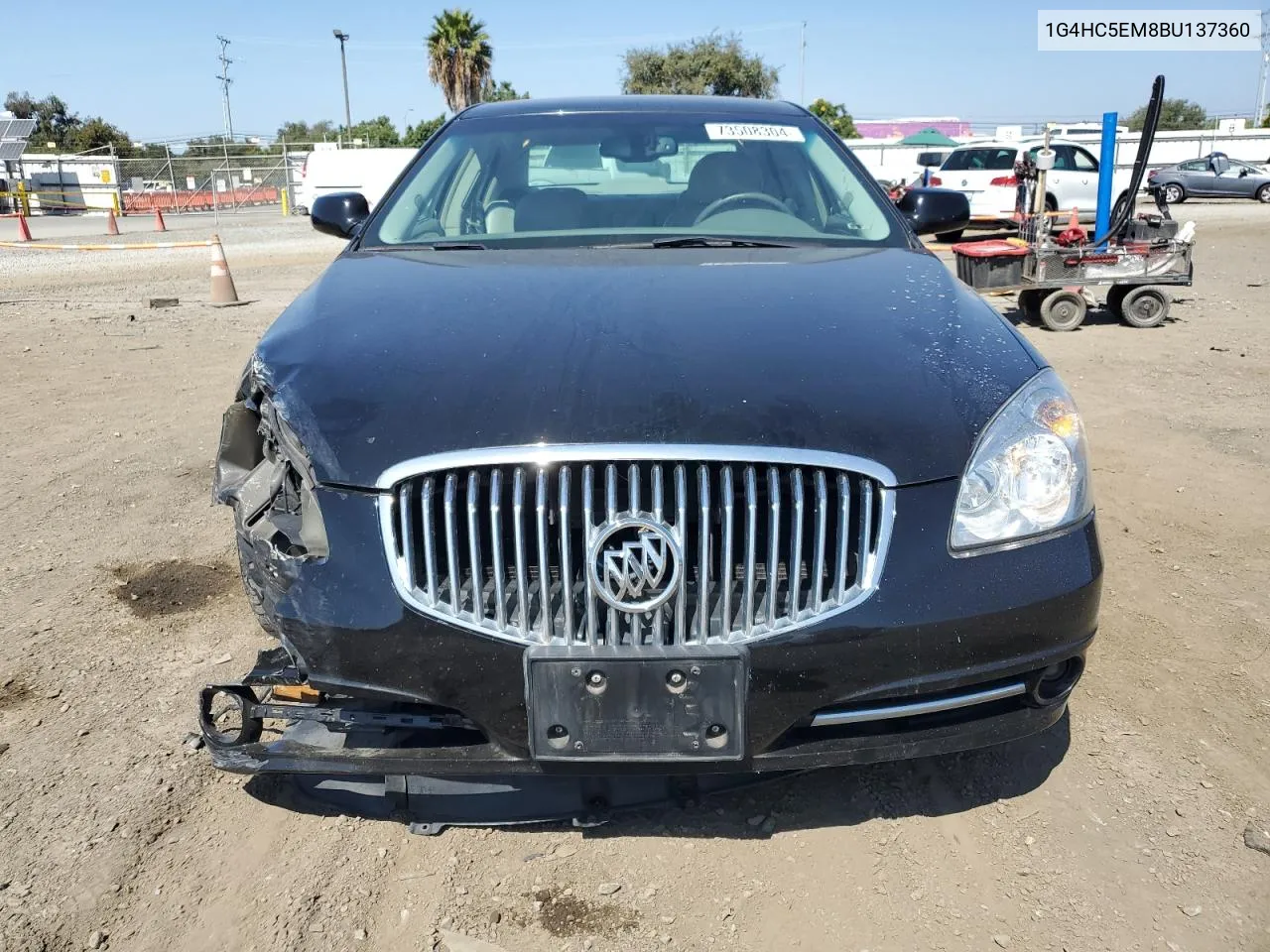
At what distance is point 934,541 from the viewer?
190cm

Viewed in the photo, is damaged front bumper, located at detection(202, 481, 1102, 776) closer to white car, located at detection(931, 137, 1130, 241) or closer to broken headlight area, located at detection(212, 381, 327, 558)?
broken headlight area, located at detection(212, 381, 327, 558)

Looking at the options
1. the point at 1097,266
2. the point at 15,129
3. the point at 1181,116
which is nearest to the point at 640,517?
the point at 1097,266

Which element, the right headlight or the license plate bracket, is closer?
the license plate bracket

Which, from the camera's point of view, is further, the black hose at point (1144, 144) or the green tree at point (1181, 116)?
the green tree at point (1181, 116)

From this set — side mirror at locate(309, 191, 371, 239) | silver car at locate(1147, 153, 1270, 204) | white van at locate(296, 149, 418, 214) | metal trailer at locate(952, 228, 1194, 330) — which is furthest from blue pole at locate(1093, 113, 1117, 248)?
silver car at locate(1147, 153, 1270, 204)

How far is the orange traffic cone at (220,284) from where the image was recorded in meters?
10.9

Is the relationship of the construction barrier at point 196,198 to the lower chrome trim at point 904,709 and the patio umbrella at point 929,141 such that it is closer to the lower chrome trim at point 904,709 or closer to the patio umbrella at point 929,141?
the patio umbrella at point 929,141

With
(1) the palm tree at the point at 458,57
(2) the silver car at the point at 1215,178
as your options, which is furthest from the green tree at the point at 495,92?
(2) the silver car at the point at 1215,178

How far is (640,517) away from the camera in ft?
5.95

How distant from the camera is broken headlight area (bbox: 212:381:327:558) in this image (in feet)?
6.51

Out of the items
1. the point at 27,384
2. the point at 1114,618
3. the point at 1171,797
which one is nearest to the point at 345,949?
the point at 1171,797

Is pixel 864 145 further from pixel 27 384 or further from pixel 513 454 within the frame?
pixel 513 454

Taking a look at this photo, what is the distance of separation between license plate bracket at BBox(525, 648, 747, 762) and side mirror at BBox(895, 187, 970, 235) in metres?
2.37

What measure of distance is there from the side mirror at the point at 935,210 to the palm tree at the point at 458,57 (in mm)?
44606
